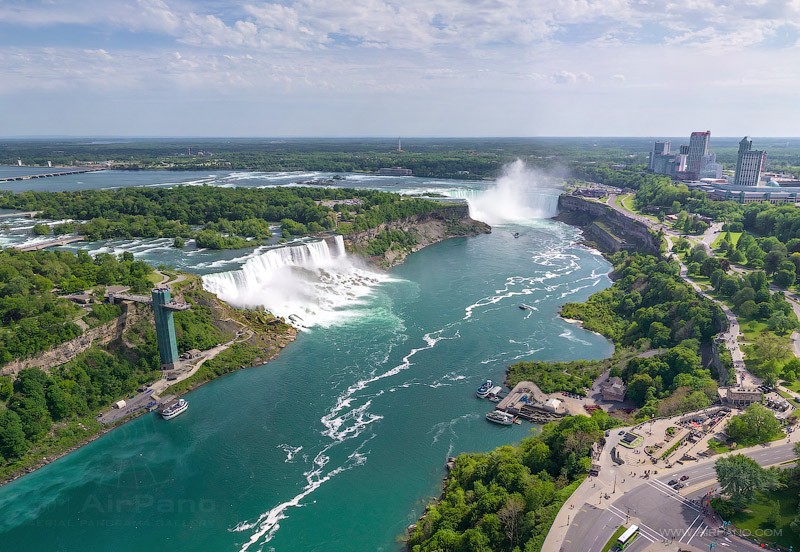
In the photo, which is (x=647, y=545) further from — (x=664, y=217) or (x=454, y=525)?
(x=664, y=217)

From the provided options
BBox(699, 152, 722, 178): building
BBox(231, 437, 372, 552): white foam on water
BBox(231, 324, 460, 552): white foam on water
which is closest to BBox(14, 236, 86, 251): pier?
BBox(231, 324, 460, 552): white foam on water

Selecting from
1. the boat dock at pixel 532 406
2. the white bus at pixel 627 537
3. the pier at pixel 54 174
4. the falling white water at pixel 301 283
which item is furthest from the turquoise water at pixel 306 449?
the pier at pixel 54 174

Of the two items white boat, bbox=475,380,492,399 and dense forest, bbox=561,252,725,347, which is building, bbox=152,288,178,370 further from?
dense forest, bbox=561,252,725,347

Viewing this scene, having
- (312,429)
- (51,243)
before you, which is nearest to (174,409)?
(312,429)

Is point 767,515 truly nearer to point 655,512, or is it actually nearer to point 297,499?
point 655,512

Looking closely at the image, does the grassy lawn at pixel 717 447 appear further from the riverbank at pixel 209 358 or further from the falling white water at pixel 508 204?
Answer: the falling white water at pixel 508 204

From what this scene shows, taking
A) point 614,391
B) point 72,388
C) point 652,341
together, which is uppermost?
point 72,388

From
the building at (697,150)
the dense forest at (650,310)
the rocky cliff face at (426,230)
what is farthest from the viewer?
the building at (697,150)
